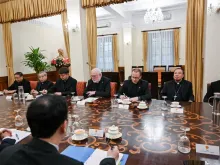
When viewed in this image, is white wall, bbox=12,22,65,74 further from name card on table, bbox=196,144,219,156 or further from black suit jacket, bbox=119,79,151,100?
name card on table, bbox=196,144,219,156

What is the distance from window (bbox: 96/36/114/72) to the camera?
29.4 feet

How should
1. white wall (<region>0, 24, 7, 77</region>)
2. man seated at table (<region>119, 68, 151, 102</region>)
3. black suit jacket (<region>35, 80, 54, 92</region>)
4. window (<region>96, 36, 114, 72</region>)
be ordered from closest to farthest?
man seated at table (<region>119, 68, 151, 102</region>) → black suit jacket (<region>35, 80, 54, 92</region>) → white wall (<region>0, 24, 7, 77</region>) → window (<region>96, 36, 114, 72</region>)

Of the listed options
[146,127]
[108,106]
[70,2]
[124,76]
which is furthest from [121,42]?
[146,127]

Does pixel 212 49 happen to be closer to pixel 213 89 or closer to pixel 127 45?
pixel 213 89

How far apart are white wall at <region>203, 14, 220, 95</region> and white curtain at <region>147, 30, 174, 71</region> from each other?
176 inches

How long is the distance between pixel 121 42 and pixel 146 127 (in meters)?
7.67

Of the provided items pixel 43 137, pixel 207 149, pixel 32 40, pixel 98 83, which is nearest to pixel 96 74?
pixel 98 83

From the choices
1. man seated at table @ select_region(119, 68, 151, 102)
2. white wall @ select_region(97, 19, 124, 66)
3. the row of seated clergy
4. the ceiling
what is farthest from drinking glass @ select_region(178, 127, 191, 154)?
white wall @ select_region(97, 19, 124, 66)

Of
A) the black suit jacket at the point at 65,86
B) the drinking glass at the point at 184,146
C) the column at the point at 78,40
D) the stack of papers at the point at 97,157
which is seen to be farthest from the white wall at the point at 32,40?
the drinking glass at the point at 184,146

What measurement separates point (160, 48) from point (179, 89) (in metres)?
5.64

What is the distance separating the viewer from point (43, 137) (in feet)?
2.56

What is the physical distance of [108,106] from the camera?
226cm

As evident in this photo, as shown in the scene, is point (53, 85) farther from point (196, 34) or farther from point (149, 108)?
point (196, 34)

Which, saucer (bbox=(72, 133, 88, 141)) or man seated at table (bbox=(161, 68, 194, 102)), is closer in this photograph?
saucer (bbox=(72, 133, 88, 141))
